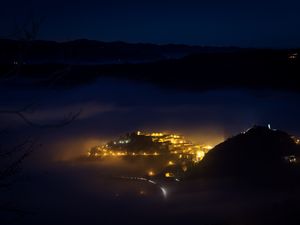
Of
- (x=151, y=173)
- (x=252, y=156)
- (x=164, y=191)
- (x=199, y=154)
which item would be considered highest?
(x=199, y=154)

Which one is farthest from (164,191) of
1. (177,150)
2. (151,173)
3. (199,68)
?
(199,68)

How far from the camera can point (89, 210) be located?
15352 mm

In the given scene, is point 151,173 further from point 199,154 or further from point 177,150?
point 177,150

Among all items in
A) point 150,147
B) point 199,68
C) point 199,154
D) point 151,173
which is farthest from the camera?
point 199,68

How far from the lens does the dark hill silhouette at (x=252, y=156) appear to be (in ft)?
54.2

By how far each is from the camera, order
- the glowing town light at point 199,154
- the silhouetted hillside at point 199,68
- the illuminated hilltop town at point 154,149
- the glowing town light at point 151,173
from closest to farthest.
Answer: the glowing town light at point 151,173 < the glowing town light at point 199,154 < the illuminated hilltop town at point 154,149 < the silhouetted hillside at point 199,68

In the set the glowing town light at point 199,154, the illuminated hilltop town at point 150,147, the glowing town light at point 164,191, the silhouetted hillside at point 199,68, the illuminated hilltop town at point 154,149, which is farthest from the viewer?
the silhouetted hillside at point 199,68

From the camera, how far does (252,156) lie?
57.1 feet

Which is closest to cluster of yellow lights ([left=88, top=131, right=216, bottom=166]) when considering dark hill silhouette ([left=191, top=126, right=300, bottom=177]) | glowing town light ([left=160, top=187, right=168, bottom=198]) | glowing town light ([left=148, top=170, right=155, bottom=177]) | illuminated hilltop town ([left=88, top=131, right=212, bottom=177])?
illuminated hilltop town ([left=88, top=131, right=212, bottom=177])

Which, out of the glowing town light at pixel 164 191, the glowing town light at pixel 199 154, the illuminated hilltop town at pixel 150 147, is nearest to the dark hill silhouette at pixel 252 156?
the glowing town light at pixel 164 191

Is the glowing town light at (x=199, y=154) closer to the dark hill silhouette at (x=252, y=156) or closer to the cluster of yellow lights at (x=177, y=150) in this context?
the cluster of yellow lights at (x=177, y=150)

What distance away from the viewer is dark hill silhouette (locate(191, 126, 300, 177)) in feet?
54.2

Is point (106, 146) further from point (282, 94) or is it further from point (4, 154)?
point (4, 154)

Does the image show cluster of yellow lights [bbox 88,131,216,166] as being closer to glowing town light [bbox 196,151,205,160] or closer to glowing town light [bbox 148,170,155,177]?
glowing town light [bbox 196,151,205,160]
